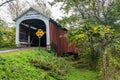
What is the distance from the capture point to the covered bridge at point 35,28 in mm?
21234

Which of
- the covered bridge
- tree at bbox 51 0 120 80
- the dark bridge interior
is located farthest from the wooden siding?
the dark bridge interior

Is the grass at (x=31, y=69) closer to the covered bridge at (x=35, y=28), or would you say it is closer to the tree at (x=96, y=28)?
the tree at (x=96, y=28)

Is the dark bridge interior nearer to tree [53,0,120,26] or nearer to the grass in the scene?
tree [53,0,120,26]

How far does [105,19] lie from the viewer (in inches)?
762

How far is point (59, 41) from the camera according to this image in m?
23.6

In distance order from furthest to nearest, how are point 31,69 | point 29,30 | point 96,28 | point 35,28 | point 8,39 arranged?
1. point 35,28
2. point 8,39
3. point 29,30
4. point 96,28
5. point 31,69

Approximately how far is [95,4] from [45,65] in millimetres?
8552

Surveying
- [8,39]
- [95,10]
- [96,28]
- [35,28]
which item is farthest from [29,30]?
[96,28]

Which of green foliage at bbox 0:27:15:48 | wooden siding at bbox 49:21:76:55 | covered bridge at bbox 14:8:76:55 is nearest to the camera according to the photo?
covered bridge at bbox 14:8:76:55

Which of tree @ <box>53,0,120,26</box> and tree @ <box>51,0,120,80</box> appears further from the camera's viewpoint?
tree @ <box>53,0,120,26</box>

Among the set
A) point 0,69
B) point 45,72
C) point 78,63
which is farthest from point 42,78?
point 78,63

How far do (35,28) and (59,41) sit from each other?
4.83 meters

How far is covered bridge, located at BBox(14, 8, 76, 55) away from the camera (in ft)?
69.7

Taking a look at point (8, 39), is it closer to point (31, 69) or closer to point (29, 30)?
point (29, 30)
